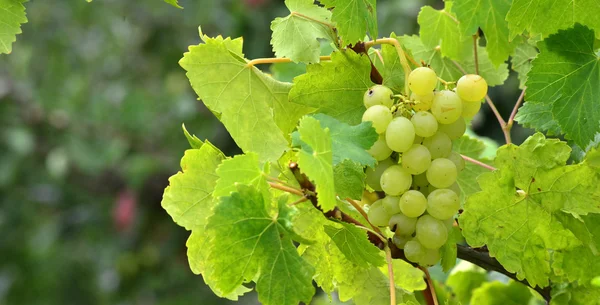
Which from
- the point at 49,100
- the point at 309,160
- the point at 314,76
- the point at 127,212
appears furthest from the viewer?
the point at 127,212

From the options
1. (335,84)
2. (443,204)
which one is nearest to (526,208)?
(443,204)

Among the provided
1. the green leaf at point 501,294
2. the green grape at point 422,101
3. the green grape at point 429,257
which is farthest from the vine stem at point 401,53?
the green leaf at point 501,294

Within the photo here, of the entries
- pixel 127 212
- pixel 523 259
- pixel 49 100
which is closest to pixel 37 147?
pixel 49 100

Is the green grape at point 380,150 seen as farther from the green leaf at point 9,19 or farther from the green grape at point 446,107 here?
the green leaf at point 9,19

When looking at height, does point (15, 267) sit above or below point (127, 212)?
below

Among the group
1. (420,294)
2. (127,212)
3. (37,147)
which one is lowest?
(127,212)

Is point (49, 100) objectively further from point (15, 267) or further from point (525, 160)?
point (525, 160)

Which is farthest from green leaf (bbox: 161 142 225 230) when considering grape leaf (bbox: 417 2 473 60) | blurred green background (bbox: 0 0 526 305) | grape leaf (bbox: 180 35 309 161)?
blurred green background (bbox: 0 0 526 305)
